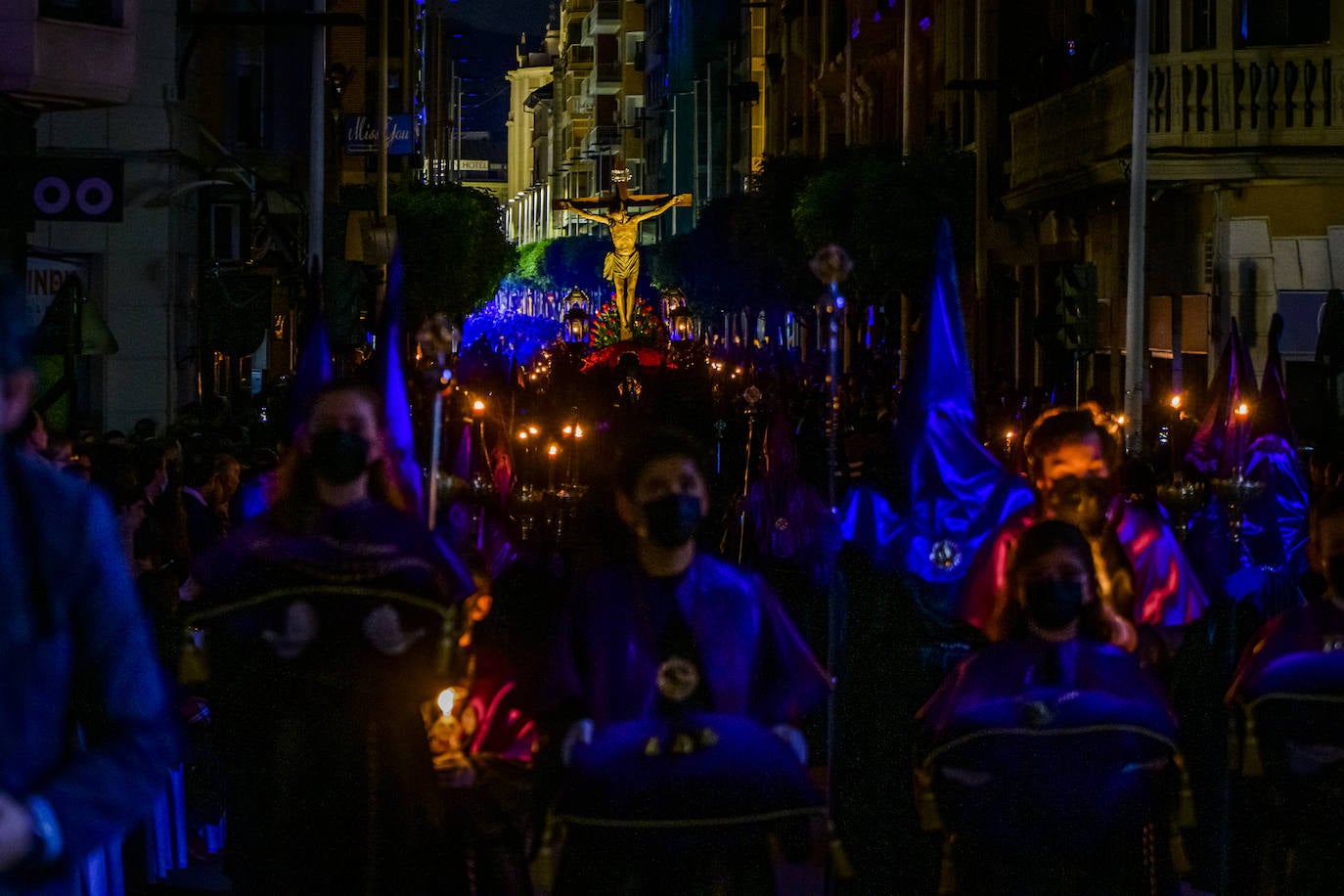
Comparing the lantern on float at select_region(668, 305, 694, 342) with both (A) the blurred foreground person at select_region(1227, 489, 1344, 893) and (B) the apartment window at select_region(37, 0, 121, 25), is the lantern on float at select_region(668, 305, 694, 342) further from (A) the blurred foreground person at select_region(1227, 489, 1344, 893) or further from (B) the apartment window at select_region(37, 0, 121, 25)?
(A) the blurred foreground person at select_region(1227, 489, 1344, 893)

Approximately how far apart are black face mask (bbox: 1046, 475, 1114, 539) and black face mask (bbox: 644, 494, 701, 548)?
2.20 m

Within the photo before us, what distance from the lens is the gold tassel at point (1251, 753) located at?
18.5ft

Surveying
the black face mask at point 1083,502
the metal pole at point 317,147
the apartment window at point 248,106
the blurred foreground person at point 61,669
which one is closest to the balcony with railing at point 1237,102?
the metal pole at point 317,147

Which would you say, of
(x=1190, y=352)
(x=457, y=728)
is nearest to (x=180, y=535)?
(x=457, y=728)

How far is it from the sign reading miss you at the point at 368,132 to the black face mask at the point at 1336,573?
37.8m

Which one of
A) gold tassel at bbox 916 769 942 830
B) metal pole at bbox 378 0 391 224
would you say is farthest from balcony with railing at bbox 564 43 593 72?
gold tassel at bbox 916 769 942 830

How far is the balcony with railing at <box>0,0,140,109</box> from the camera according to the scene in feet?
61.8

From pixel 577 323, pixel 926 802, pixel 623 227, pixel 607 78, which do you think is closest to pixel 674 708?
pixel 926 802

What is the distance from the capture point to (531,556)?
16688mm

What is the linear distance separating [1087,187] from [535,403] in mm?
8073

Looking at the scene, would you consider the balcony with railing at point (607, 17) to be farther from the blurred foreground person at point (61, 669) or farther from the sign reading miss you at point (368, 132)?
the blurred foreground person at point (61, 669)

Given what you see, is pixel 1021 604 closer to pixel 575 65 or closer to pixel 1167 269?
pixel 1167 269

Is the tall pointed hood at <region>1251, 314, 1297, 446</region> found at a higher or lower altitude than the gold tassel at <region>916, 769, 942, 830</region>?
higher

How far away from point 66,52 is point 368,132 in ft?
86.4
